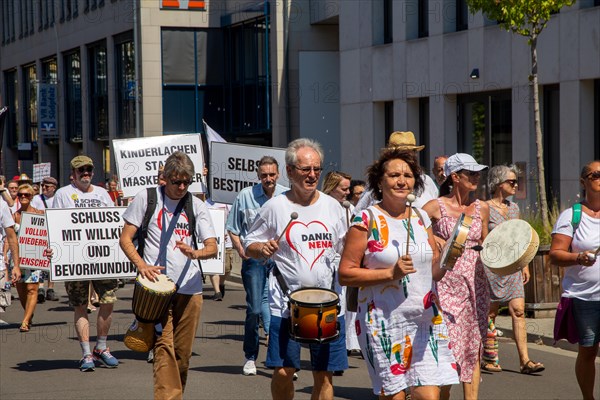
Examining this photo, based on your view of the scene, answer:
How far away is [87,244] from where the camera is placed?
39.3 ft

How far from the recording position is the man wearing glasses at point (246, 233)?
420 inches

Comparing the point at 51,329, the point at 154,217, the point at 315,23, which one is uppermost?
the point at 315,23

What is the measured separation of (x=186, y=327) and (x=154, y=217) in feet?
2.71

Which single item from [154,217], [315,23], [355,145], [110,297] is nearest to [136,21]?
[315,23]

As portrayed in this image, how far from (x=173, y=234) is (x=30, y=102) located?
2160 inches

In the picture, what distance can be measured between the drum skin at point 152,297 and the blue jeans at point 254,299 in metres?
2.55

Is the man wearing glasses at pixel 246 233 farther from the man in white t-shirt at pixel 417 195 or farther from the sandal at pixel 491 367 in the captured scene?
the sandal at pixel 491 367

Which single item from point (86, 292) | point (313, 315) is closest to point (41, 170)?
point (86, 292)

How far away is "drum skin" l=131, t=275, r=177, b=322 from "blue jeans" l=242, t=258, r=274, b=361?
2.55 metres

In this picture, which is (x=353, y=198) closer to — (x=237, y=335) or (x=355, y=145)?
(x=237, y=335)

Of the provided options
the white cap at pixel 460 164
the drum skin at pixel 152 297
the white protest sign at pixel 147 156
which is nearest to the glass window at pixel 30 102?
the white protest sign at pixel 147 156

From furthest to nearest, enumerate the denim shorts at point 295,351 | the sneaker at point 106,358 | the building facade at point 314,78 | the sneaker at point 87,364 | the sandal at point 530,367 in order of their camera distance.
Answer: the building facade at point 314,78, the sneaker at point 106,358, the sneaker at point 87,364, the sandal at point 530,367, the denim shorts at point 295,351

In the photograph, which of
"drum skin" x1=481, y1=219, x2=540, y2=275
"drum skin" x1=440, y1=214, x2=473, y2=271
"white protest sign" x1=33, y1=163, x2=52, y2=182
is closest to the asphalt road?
"drum skin" x1=481, y1=219, x2=540, y2=275

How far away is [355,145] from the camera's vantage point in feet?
98.8
